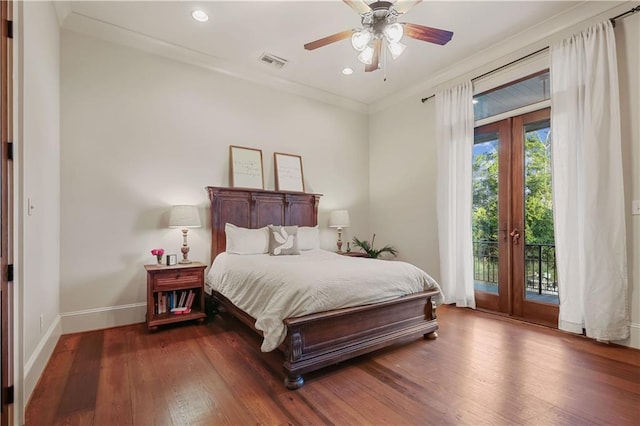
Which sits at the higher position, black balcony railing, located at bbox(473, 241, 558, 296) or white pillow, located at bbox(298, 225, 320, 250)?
white pillow, located at bbox(298, 225, 320, 250)

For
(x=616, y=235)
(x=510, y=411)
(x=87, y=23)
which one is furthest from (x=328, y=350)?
(x=87, y=23)

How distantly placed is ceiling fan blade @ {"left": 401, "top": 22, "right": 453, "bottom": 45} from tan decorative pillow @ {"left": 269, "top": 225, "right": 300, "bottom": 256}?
2.59 m

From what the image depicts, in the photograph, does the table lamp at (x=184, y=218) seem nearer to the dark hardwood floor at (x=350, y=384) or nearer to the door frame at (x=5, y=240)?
the dark hardwood floor at (x=350, y=384)

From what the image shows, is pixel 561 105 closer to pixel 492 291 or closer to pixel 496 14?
pixel 496 14

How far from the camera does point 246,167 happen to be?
4387 millimetres

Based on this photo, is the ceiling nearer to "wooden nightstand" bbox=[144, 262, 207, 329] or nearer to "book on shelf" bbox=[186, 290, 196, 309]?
"wooden nightstand" bbox=[144, 262, 207, 329]

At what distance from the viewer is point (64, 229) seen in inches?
126

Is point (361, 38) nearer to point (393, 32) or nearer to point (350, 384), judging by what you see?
point (393, 32)

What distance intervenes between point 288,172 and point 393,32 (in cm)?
267

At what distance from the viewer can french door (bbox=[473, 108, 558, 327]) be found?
3506mm

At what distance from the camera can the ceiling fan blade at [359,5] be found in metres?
2.32

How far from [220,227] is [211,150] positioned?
3.43 ft

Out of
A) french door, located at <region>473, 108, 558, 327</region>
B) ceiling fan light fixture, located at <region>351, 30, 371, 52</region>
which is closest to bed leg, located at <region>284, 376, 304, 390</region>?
ceiling fan light fixture, located at <region>351, 30, 371, 52</region>

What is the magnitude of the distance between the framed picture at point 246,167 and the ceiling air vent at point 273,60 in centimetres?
119
